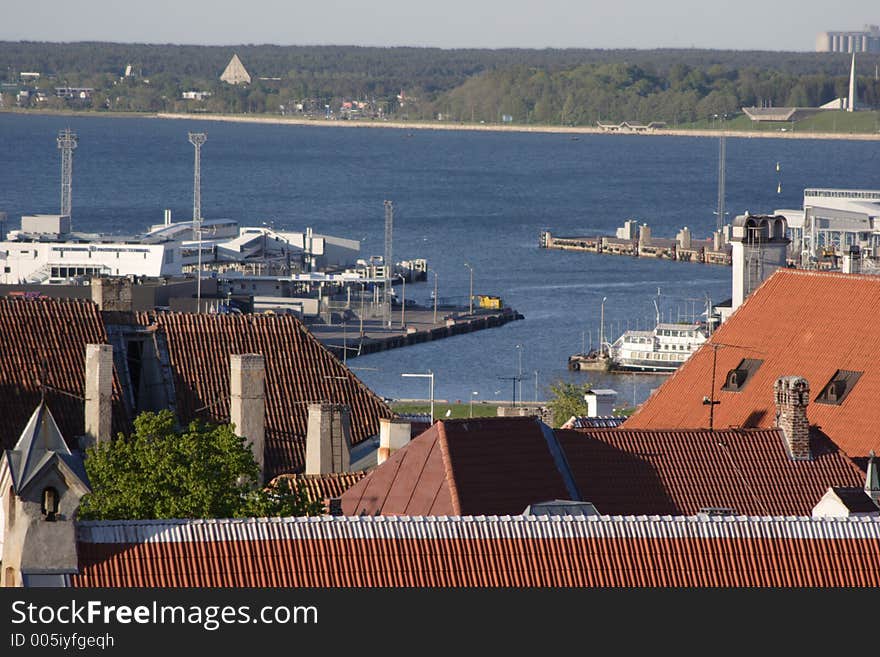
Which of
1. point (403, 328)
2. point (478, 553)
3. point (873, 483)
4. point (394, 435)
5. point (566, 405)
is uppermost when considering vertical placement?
point (478, 553)

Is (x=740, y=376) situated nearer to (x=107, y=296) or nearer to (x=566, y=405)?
(x=107, y=296)

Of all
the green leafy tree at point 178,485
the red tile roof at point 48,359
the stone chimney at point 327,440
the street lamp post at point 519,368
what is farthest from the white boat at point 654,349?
the green leafy tree at point 178,485

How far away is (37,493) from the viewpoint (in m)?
14.1

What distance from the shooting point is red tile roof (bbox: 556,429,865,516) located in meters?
22.4

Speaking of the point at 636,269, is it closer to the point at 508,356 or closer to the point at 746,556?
the point at 508,356

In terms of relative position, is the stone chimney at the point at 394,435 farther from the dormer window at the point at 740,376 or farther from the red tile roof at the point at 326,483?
the dormer window at the point at 740,376

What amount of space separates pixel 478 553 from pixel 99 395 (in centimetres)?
1195

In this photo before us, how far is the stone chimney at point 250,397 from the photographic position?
86.7 feet

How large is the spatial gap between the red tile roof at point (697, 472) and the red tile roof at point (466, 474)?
0.53 metres

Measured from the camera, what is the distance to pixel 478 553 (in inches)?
584

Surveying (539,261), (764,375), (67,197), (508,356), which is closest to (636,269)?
(539,261)

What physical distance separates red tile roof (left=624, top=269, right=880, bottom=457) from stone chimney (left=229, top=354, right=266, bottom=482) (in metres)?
4.60

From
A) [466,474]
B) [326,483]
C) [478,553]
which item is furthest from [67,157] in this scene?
[478,553]

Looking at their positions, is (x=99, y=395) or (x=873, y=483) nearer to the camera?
(x=873, y=483)
